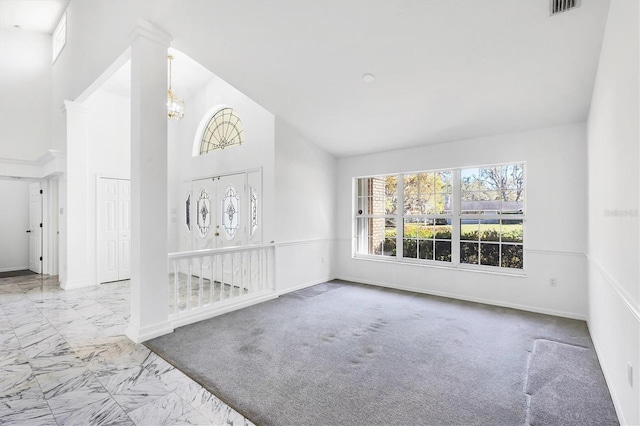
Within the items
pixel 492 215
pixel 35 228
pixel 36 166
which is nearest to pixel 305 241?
pixel 492 215

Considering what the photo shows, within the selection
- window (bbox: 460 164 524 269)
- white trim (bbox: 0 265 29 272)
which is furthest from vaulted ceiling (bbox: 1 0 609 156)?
white trim (bbox: 0 265 29 272)

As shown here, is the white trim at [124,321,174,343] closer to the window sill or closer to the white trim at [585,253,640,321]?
the window sill

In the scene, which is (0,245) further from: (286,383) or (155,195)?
(286,383)

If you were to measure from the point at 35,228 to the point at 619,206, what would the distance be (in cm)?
942

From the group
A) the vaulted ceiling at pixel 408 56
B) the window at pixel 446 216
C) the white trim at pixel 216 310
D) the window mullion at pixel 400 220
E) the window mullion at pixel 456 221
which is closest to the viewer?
the vaulted ceiling at pixel 408 56

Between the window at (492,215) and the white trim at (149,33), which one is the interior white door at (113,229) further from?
the window at (492,215)

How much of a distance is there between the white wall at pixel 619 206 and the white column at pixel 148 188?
3.59m

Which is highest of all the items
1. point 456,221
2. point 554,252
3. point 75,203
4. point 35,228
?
point 75,203

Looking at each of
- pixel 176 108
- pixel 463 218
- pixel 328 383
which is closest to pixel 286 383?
pixel 328 383

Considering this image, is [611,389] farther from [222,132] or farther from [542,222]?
[222,132]

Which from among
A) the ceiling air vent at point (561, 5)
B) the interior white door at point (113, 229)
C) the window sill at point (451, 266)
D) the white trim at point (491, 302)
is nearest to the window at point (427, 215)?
the window sill at point (451, 266)

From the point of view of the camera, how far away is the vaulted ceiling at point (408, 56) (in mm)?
2645

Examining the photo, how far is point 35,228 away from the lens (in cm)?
681

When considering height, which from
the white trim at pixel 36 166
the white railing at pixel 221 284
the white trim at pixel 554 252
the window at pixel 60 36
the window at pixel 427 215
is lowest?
the white railing at pixel 221 284
